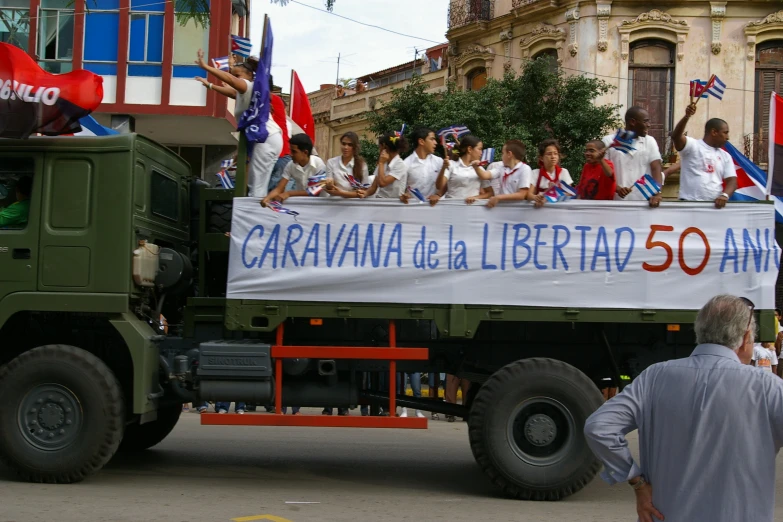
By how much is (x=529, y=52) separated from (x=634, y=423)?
25.0 meters

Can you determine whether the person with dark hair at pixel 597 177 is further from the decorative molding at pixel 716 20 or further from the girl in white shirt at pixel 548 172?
the decorative molding at pixel 716 20

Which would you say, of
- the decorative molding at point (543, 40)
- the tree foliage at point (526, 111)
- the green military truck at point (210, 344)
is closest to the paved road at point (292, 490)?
the green military truck at point (210, 344)

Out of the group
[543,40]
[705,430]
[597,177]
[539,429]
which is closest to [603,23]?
[543,40]

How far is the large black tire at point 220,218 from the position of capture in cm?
863

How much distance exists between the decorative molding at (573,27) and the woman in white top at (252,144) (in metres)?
18.9

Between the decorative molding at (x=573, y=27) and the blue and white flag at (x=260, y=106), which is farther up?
the decorative molding at (x=573, y=27)

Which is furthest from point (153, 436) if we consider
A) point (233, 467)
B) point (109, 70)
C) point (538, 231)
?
point (109, 70)

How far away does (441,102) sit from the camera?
81.3 feet

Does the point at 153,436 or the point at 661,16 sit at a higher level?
the point at 661,16

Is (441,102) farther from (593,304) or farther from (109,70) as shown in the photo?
(593,304)

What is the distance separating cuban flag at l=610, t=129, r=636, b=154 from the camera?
8.57 m

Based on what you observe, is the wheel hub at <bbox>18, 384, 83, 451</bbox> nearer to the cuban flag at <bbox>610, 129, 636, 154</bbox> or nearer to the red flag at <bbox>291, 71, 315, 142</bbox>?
the red flag at <bbox>291, 71, 315, 142</bbox>

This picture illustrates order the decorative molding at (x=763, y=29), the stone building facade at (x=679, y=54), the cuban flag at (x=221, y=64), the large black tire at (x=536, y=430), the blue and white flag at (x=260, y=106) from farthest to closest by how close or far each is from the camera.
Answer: the stone building facade at (x=679, y=54) → the decorative molding at (x=763, y=29) → the cuban flag at (x=221, y=64) → the blue and white flag at (x=260, y=106) → the large black tire at (x=536, y=430)

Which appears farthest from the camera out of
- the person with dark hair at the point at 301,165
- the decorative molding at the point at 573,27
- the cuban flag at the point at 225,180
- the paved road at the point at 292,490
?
the decorative molding at the point at 573,27
